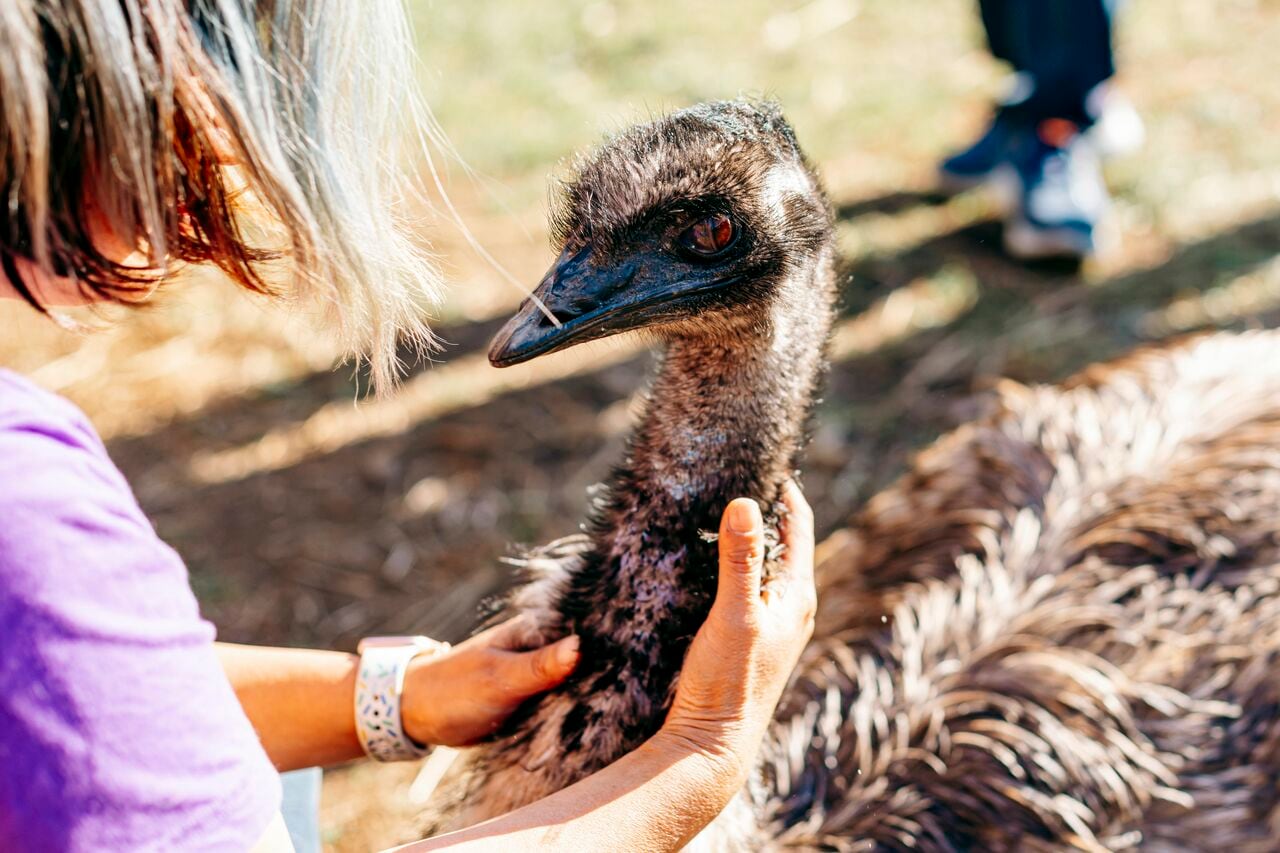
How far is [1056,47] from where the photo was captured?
345 cm

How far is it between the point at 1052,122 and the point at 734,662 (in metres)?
2.74

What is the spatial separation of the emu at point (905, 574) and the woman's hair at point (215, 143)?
260 millimetres

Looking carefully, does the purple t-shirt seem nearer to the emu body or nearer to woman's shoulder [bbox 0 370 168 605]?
woman's shoulder [bbox 0 370 168 605]

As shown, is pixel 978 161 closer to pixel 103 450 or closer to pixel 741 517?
pixel 741 517

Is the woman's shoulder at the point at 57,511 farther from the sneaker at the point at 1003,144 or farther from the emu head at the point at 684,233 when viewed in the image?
the sneaker at the point at 1003,144

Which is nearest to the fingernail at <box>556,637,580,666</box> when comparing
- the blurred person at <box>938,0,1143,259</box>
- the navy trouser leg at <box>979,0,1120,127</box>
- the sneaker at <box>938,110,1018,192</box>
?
the blurred person at <box>938,0,1143,259</box>

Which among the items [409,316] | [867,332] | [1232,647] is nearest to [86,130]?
[409,316]

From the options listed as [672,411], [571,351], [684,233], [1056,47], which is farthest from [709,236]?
[1056,47]

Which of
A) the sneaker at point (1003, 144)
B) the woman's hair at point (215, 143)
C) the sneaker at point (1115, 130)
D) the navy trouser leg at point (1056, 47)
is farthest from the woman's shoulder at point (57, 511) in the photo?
the sneaker at point (1115, 130)

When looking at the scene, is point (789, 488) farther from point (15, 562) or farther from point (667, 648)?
point (15, 562)

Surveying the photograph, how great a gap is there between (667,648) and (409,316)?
1.56 ft

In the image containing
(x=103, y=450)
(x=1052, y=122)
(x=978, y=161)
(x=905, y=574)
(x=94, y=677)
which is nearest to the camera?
(x=94, y=677)

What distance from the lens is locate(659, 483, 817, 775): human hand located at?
1.30 metres

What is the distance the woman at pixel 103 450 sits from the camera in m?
0.89
